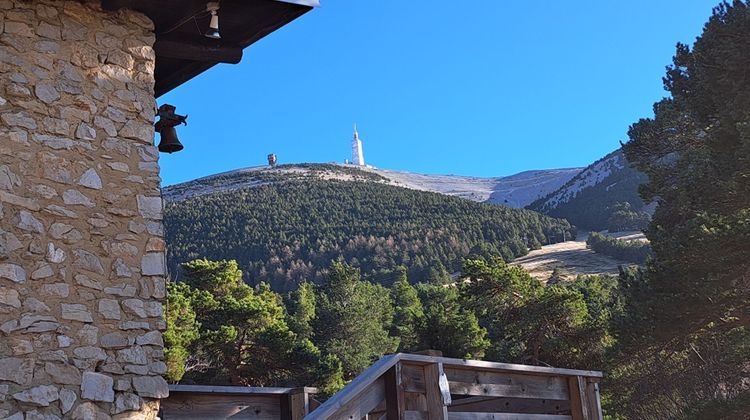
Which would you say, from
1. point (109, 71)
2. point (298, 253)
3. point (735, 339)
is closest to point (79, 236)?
point (109, 71)

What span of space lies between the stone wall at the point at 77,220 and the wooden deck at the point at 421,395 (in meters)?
0.82

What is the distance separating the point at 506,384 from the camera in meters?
5.20

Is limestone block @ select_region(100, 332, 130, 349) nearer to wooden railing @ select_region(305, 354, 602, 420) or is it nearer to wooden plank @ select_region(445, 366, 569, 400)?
wooden railing @ select_region(305, 354, 602, 420)

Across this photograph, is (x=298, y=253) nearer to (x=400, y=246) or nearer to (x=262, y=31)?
(x=400, y=246)

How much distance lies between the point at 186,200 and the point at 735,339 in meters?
61.5

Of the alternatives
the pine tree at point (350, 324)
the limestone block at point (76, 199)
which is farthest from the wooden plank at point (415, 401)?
the pine tree at point (350, 324)

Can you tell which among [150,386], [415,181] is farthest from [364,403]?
[415,181]

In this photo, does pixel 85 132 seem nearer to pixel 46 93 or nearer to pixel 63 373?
pixel 46 93

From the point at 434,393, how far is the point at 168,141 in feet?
8.96

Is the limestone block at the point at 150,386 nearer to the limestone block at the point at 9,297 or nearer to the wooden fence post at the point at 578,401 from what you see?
the limestone block at the point at 9,297

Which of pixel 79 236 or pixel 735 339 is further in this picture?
pixel 735 339

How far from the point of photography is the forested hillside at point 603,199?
66938 mm

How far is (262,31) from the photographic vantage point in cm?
554

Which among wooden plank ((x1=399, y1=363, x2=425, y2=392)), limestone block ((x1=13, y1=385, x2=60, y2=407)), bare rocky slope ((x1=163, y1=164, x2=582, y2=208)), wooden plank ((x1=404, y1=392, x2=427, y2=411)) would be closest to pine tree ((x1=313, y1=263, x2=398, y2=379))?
wooden plank ((x1=404, y1=392, x2=427, y2=411))
